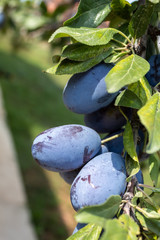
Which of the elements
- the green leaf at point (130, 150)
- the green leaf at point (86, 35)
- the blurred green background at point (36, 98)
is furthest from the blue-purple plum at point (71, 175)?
the blurred green background at point (36, 98)

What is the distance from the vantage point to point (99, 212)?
1.37 ft

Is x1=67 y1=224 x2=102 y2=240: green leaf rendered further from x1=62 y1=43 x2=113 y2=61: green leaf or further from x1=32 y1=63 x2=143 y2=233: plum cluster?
x1=62 y1=43 x2=113 y2=61: green leaf

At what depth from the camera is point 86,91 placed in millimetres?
565

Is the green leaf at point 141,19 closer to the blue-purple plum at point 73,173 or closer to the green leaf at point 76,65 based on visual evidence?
the green leaf at point 76,65

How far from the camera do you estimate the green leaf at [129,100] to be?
0.49 meters

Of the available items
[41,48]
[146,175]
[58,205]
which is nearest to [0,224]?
[58,205]

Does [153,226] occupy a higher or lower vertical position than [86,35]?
lower

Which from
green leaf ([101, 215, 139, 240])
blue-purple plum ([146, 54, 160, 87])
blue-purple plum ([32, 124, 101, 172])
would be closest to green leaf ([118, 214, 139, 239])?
green leaf ([101, 215, 139, 240])

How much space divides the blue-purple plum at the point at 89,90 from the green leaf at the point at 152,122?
121 millimetres

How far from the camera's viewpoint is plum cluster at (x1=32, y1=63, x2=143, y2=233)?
50 cm

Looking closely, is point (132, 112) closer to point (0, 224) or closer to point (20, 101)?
point (0, 224)

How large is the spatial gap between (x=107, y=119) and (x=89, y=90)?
80mm

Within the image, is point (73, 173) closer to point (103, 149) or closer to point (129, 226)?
point (103, 149)

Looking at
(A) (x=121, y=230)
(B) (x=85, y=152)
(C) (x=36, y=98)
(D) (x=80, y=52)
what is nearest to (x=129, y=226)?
(A) (x=121, y=230)
